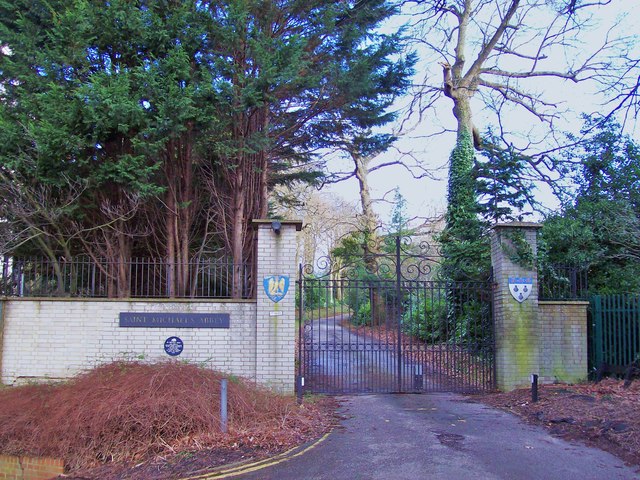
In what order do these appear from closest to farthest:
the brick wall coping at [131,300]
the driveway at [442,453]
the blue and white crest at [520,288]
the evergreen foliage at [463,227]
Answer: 1. the driveway at [442,453]
2. the brick wall coping at [131,300]
3. the blue and white crest at [520,288]
4. the evergreen foliage at [463,227]

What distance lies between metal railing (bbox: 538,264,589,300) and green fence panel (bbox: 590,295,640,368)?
19.5 inches

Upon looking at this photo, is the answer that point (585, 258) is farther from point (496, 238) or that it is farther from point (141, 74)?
point (141, 74)

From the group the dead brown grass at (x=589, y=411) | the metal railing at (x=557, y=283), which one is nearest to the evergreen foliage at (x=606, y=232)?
the metal railing at (x=557, y=283)

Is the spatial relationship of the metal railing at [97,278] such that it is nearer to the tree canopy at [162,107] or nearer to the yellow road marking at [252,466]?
the tree canopy at [162,107]

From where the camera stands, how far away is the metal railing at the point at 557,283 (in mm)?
12242

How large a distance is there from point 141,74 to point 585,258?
10.2 m

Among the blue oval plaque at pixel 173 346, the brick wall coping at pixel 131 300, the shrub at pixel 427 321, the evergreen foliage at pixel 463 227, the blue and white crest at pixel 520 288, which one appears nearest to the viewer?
the blue oval plaque at pixel 173 346

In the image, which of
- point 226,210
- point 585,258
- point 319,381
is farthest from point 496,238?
point 226,210

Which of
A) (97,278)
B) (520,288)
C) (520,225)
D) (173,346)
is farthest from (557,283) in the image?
(97,278)

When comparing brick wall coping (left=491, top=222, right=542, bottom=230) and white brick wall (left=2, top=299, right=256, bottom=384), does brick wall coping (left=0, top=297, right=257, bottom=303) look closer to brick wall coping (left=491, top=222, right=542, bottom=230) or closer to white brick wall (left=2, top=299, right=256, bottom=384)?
white brick wall (left=2, top=299, right=256, bottom=384)

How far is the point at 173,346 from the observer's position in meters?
10.4

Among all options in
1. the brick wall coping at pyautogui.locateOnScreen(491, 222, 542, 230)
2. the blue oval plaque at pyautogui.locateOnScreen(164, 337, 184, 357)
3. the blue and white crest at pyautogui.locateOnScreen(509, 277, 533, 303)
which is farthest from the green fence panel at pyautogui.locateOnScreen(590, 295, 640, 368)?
the blue oval plaque at pyautogui.locateOnScreen(164, 337, 184, 357)

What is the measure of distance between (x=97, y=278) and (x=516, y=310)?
354 inches

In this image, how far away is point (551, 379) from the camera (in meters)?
11.3
